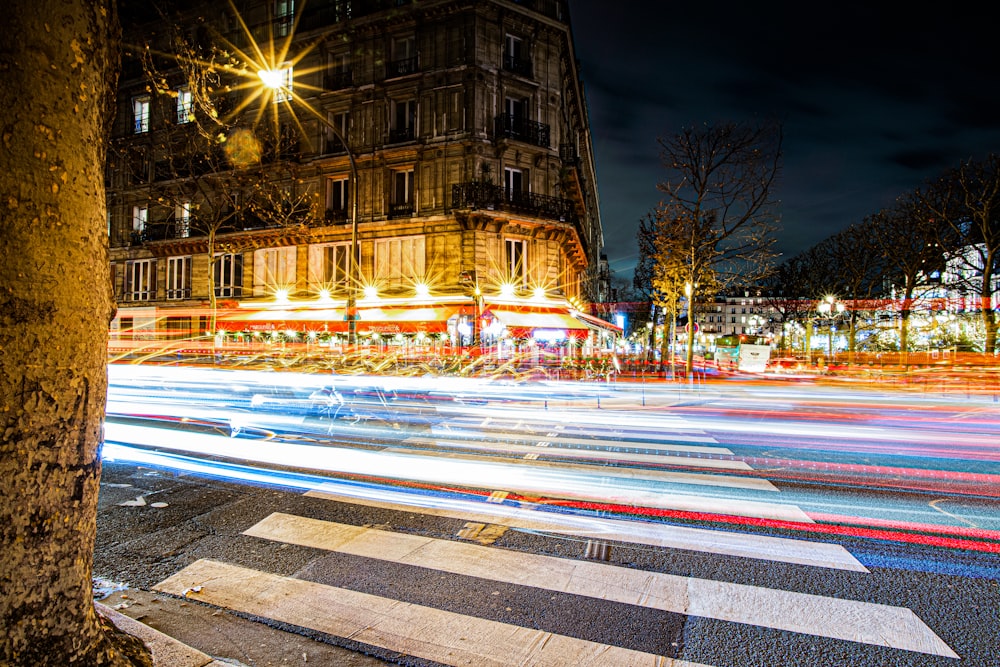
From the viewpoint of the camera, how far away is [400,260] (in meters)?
26.2

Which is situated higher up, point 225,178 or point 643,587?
point 225,178

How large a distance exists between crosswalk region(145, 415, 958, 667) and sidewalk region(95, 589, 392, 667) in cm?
13

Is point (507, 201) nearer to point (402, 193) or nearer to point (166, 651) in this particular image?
point (402, 193)

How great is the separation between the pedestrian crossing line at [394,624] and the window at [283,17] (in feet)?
106

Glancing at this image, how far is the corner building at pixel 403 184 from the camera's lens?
24.7 meters

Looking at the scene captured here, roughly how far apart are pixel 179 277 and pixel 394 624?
33.5 m

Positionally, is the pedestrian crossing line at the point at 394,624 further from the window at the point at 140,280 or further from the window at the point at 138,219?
the window at the point at 138,219

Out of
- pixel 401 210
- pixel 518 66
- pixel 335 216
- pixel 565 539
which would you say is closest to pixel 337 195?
pixel 335 216

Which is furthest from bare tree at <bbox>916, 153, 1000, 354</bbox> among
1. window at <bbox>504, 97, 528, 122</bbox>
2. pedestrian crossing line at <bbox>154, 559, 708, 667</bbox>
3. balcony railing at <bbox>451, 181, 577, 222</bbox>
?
pedestrian crossing line at <bbox>154, 559, 708, 667</bbox>

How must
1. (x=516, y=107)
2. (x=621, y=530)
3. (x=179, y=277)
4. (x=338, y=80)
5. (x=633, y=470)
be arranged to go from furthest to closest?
(x=179, y=277)
(x=338, y=80)
(x=516, y=107)
(x=633, y=470)
(x=621, y=530)

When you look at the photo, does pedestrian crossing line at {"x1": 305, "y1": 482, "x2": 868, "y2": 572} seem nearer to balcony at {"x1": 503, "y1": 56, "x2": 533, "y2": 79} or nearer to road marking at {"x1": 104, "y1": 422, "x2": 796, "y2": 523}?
road marking at {"x1": 104, "y1": 422, "x2": 796, "y2": 523}

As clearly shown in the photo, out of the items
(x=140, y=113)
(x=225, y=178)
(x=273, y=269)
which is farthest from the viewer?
(x=140, y=113)

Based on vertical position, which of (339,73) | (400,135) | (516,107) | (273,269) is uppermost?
(339,73)

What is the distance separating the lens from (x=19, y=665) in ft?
6.01
